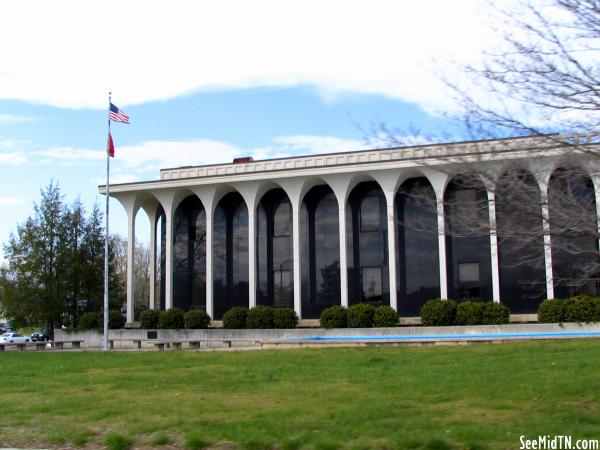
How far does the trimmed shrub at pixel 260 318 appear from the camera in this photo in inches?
1399

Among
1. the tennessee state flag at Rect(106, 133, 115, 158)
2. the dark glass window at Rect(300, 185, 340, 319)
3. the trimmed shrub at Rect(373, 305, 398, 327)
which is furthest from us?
the dark glass window at Rect(300, 185, 340, 319)

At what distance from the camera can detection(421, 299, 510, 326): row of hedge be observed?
31.3 m

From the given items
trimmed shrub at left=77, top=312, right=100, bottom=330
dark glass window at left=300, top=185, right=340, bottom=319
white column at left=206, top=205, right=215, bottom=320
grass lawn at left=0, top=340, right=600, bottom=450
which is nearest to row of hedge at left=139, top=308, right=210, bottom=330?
white column at left=206, top=205, right=215, bottom=320

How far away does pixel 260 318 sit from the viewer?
117ft

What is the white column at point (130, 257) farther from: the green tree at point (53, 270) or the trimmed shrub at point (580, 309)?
the trimmed shrub at point (580, 309)

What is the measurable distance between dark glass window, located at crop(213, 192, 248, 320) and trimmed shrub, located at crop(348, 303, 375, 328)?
8.08 meters

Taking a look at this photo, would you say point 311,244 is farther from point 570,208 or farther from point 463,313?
point 570,208

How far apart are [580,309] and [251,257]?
1707 cm

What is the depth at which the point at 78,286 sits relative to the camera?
45.7 meters

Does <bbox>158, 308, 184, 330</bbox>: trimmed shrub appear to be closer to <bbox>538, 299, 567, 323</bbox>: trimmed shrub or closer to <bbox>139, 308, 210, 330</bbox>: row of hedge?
<bbox>139, 308, 210, 330</bbox>: row of hedge

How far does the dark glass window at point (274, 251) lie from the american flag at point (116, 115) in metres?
10.1

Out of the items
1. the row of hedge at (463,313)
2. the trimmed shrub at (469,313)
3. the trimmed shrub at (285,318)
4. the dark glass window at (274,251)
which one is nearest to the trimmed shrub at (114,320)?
the dark glass window at (274,251)

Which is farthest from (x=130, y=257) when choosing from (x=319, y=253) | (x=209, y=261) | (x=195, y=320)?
(x=319, y=253)

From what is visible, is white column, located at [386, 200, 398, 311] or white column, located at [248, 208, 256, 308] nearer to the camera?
white column, located at [386, 200, 398, 311]
